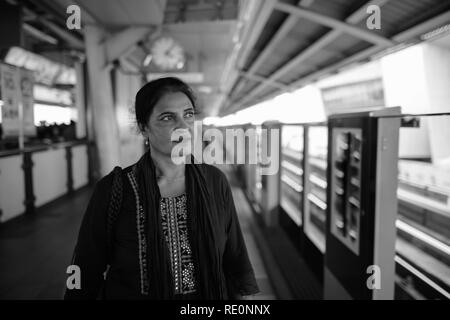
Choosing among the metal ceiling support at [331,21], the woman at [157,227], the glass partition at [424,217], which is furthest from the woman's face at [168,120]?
the metal ceiling support at [331,21]

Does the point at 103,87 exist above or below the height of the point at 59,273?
above

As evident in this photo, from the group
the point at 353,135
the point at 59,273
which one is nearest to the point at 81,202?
the point at 59,273

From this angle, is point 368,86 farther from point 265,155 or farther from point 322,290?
point 322,290

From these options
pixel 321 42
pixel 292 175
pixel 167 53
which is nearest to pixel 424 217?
pixel 292 175

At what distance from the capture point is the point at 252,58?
9688mm

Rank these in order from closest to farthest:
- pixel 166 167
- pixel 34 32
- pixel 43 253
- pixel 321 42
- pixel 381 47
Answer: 1. pixel 166 167
2. pixel 43 253
3. pixel 381 47
4. pixel 321 42
5. pixel 34 32

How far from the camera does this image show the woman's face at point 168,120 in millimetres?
992

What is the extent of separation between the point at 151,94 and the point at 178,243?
44cm

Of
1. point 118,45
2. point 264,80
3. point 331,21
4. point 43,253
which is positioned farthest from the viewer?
point 264,80

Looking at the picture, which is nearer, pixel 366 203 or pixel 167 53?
pixel 366 203

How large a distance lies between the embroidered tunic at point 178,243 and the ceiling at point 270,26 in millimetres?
451

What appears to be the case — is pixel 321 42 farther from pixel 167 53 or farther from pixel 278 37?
pixel 167 53

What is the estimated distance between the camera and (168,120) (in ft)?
3.27

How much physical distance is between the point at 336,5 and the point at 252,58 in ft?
15.5
